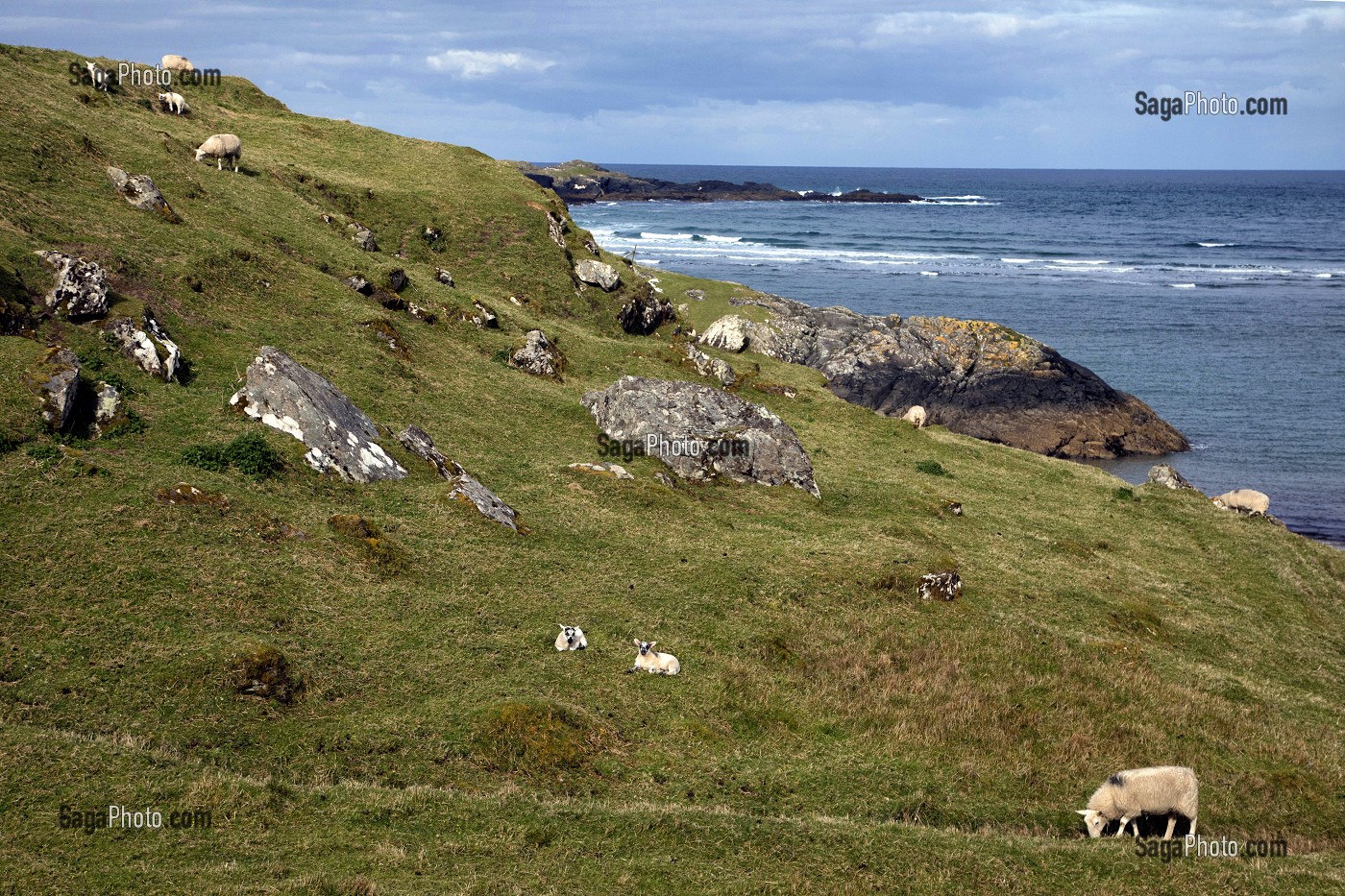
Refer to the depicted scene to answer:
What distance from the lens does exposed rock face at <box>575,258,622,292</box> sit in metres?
61.9

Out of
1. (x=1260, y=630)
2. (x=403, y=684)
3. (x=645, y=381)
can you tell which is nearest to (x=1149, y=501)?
(x=1260, y=630)

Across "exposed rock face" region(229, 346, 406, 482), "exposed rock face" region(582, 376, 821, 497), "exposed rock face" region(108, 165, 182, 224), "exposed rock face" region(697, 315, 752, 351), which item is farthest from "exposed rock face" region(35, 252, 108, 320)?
"exposed rock face" region(697, 315, 752, 351)

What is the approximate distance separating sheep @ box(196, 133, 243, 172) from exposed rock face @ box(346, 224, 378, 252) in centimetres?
753

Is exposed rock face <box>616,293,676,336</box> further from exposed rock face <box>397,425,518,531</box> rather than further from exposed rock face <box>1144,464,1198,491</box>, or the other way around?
exposed rock face <box>1144,464,1198,491</box>

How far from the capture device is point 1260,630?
31.7 m

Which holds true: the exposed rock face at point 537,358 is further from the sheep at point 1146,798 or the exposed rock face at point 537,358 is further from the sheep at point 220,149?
the sheep at point 1146,798

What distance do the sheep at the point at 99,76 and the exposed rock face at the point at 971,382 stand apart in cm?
4682

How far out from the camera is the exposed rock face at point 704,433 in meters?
37.7

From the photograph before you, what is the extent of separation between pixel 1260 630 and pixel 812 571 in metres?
17.9

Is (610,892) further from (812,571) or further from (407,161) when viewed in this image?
(407,161)

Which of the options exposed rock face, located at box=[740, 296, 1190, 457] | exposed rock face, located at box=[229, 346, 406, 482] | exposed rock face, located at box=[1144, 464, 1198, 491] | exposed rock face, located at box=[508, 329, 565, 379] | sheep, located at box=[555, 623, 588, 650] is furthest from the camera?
exposed rock face, located at box=[740, 296, 1190, 457]

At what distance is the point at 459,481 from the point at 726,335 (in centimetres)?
3876

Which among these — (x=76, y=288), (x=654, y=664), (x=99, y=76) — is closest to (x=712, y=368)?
(x=654, y=664)

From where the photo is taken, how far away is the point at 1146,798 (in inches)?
695
